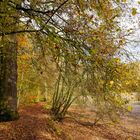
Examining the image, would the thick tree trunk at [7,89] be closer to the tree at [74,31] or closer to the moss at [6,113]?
the moss at [6,113]

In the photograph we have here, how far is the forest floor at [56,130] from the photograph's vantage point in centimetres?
1068

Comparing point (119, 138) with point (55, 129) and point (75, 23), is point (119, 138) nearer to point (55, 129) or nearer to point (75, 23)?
point (55, 129)

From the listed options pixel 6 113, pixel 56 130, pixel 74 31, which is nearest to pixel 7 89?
pixel 6 113

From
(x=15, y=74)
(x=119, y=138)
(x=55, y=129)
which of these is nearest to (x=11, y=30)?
(x=15, y=74)

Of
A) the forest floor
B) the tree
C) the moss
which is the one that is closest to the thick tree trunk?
the moss

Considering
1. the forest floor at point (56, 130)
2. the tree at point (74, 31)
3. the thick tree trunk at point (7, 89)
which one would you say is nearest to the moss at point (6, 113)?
the thick tree trunk at point (7, 89)

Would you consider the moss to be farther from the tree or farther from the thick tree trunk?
the tree

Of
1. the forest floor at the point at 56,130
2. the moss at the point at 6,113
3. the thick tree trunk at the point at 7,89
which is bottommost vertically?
the forest floor at the point at 56,130

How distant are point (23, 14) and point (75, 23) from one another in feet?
3.40

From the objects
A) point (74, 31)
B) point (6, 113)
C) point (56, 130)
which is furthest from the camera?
point (56, 130)

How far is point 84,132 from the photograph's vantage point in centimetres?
1384

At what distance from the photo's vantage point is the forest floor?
10.7 meters

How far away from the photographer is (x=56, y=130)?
12367 mm

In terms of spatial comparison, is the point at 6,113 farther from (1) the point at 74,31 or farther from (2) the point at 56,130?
(1) the point at 74,31
